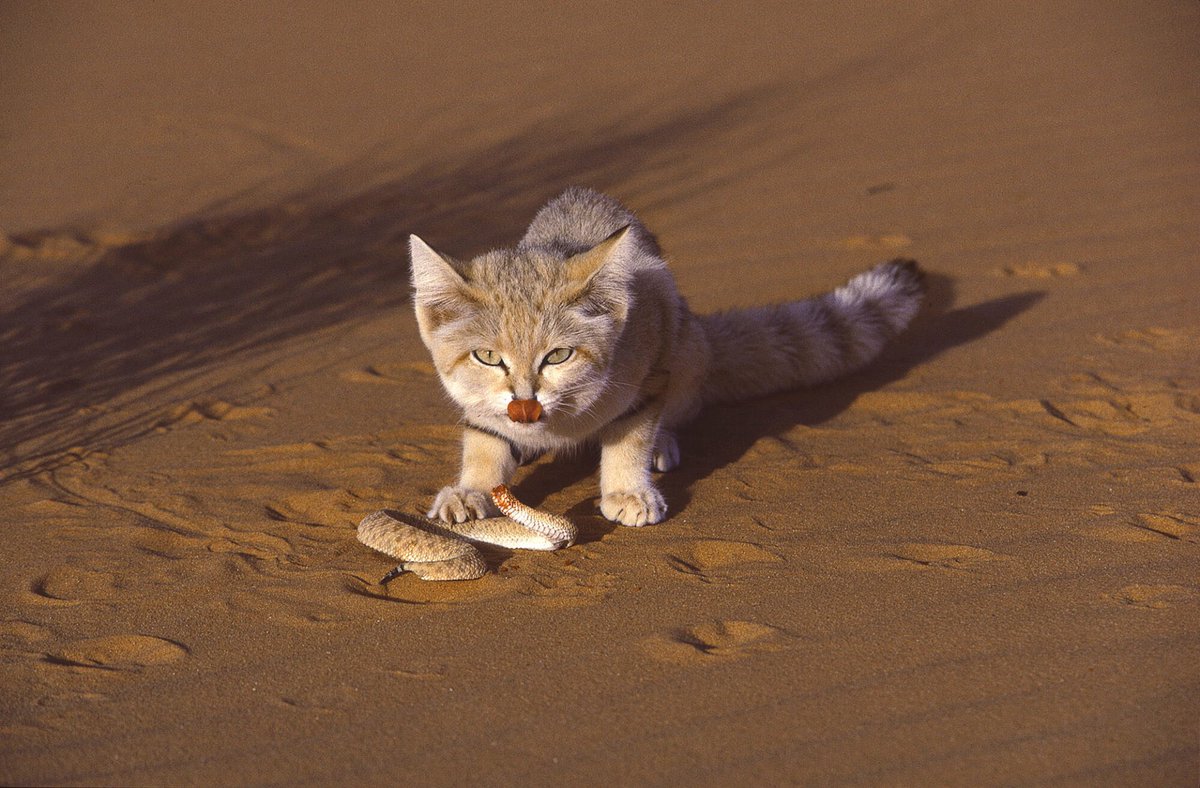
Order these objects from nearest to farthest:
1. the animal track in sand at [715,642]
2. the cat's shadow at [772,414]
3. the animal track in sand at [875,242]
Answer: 1. the animal track in sand at [715,642]
2. the cat's shadow at [772,414]
3. the animal track in sand at [875,242]

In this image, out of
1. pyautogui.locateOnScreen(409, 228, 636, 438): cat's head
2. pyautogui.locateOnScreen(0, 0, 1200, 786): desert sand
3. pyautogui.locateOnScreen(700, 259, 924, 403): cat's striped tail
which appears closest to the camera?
pyautogui.locateOnScreen(0, 0, 1200, 786): desert sand

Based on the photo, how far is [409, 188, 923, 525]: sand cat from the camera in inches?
146

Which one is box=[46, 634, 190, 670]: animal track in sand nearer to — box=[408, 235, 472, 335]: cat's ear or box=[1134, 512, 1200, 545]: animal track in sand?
box=[408, 235, 472, 335]: cat's ear

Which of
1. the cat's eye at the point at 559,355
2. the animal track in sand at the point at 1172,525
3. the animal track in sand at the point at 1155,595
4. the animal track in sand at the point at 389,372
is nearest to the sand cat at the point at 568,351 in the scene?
the cat's eye at the point at 559,355

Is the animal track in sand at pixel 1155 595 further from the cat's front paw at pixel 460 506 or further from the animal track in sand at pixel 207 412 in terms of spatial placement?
the animal track in sand at pixel 207 412

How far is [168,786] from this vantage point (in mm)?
2451

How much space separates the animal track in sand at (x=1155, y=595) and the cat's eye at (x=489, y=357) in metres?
1.99

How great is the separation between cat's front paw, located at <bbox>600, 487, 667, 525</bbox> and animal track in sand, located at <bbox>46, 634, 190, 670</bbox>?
1.49 m

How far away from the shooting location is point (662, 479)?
441 centimetres

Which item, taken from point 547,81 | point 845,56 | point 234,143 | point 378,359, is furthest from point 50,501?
point 845,56

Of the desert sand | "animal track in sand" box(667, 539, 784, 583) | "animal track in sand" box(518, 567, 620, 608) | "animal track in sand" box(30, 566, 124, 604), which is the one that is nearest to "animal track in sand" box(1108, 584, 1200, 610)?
the desert sand

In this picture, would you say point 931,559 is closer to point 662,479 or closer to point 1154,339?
point 662,479

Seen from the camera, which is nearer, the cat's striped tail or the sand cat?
the sand cat

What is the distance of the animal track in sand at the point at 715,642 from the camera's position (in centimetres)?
294
